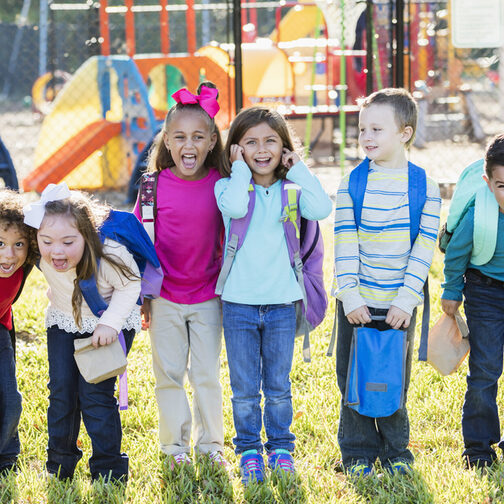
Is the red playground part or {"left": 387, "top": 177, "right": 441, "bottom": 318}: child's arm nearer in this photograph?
{"left": 387, "top": 177, "right": 441, "bottom": 318}: child's arm

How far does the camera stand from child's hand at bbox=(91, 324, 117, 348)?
2930 mm

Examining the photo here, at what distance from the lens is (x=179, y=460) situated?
128 inches

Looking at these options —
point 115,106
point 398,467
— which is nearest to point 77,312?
point 398,467

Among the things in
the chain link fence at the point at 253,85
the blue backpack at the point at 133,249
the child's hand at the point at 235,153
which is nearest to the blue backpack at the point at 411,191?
the child's hand at the point at 235,153

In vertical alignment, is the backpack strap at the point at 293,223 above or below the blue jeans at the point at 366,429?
above

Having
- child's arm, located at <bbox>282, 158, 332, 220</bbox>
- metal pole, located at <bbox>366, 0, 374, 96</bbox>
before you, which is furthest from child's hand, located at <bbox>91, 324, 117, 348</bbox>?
metal pole, located at <bbox>366, 0, 374, 96</bbox>

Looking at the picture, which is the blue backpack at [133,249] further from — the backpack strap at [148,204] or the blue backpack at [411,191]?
the blue backpack at [411,191]

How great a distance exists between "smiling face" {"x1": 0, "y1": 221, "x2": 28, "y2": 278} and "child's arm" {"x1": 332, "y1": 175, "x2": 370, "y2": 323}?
124cm

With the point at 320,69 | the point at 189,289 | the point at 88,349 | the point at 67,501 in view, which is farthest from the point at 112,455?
the point at 320,69

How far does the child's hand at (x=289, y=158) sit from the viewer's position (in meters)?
3.14

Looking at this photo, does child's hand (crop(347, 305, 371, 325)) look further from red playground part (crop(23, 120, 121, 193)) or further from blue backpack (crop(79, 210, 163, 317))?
red playground part (crop(23, 120, 121, 193))

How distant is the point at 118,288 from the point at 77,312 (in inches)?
7.1

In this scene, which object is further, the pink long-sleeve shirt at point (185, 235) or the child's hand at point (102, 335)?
the pink long-sleeve shirt at point (185, 235)

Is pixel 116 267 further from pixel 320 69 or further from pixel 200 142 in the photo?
pixel 320 69
